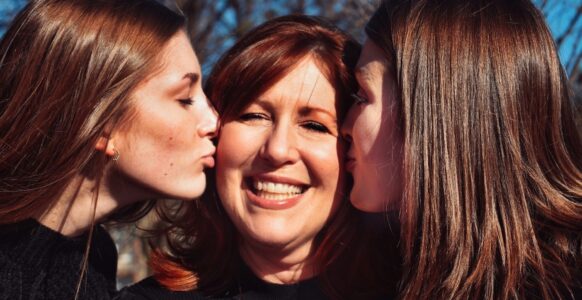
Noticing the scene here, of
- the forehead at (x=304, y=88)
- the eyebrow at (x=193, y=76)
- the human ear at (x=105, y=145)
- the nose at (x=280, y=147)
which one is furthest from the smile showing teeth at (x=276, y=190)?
the human ear at (x=105, y=145)

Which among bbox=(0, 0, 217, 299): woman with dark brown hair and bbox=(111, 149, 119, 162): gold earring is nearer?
bbox=(0, 0, 217, 299): woman with dark brown hair

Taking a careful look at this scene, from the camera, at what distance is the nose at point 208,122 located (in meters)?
2.74

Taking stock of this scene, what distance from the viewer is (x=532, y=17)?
2.44m

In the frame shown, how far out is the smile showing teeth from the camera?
9.04 ft

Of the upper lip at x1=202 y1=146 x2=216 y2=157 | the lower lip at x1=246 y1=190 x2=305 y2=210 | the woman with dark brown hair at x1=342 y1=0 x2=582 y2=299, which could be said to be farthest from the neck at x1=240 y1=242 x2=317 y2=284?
the woman with dark brown hair at x1=342 y1=0 x2=582 y2=299

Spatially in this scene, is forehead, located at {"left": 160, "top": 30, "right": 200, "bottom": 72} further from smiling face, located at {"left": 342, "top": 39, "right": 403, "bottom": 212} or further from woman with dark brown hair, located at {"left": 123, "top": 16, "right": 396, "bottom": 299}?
smiling face, located at {"left": 342, "top": 39, "right": 403, "bottom": 212}

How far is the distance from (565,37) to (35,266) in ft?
11.9

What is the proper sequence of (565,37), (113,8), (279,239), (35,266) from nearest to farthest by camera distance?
(35,266), (113,8), (279,239), (565,37)

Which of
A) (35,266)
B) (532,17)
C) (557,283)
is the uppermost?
(532,17)

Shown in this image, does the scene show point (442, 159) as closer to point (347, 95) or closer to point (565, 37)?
point (347, 95)

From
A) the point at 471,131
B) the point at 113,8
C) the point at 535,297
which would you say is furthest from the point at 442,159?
the point at 113,8

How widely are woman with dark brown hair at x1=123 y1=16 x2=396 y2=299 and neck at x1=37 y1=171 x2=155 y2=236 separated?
402mm

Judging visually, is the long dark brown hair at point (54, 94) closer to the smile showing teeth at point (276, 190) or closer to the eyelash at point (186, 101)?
the eyelash at point (186, 101)

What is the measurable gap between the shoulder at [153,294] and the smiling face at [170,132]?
439 millimetres
